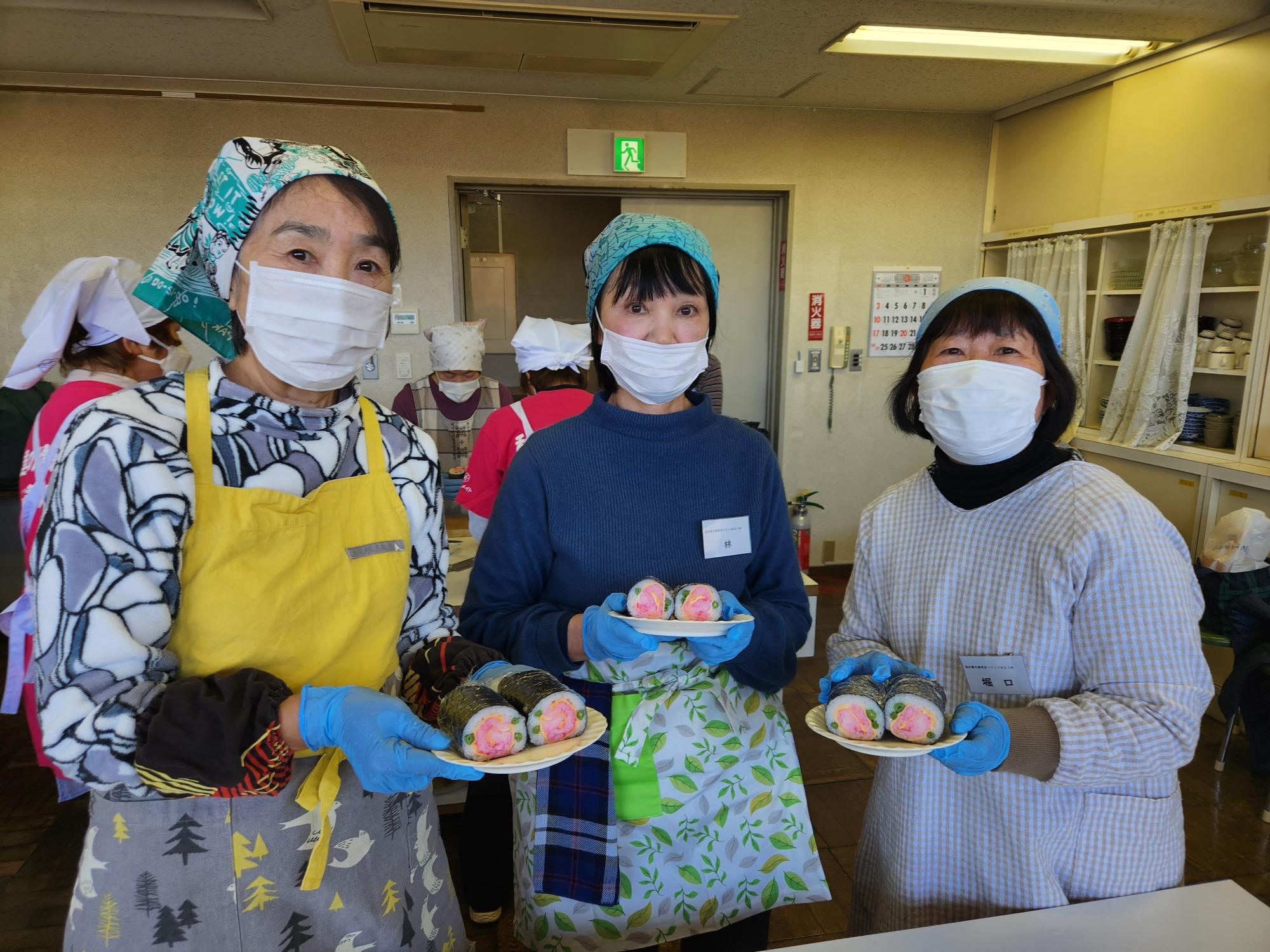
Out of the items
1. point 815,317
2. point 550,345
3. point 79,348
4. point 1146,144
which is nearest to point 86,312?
point 79,348

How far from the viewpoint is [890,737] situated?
95cm

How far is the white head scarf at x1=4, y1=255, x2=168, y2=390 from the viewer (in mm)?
2117

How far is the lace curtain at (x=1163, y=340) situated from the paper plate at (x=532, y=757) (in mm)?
3911

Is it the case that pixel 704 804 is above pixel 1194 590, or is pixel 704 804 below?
below

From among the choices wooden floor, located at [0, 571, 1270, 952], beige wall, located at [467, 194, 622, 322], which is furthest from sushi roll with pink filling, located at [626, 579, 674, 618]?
beige wall, located at [467, 194, 622, 322]

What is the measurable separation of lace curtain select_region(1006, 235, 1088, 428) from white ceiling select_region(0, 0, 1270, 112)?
0.87m

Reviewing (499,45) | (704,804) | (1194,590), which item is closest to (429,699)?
(704,804)

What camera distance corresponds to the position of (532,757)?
830mm

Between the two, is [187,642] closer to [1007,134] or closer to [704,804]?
[704,804]

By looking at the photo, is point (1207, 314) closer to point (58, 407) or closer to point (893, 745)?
point (893, 745)

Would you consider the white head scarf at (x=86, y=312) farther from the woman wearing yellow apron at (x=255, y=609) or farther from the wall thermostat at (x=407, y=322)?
the wall thermostat at (x=407, y=322)

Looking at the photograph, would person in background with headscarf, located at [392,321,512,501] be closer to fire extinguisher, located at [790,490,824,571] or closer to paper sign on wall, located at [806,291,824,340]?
fire extinguisher, located at [790,490,824,571]

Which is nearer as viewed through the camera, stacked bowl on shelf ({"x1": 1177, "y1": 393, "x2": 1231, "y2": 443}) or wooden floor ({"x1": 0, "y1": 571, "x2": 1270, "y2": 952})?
wooden floor ({"x1": 0, "y1": 571, "x2": 1270, "y2": 952})

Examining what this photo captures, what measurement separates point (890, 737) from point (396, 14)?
332 cm
